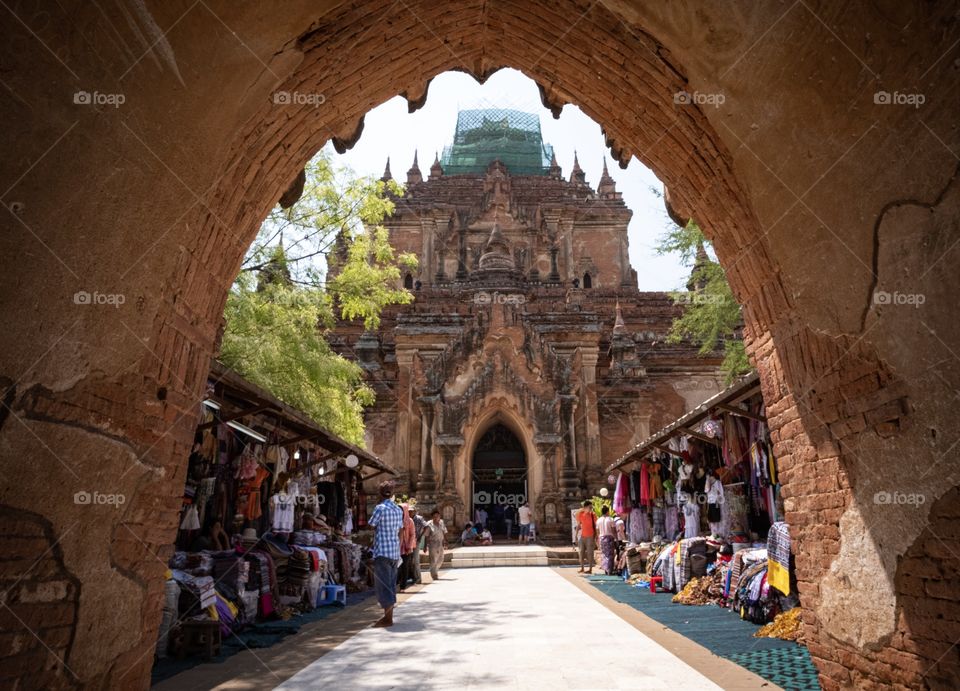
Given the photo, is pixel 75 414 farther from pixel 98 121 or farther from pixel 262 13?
pixel 262 13

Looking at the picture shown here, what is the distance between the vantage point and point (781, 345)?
185 inches

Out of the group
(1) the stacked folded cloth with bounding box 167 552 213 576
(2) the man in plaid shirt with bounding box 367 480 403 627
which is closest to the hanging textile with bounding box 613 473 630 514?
(2) the man in plaid shirt with bounding box 367 480 403 627

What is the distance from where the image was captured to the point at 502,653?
248 inches

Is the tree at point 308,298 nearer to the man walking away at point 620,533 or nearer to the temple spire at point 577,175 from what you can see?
the man walking away at point 620,533

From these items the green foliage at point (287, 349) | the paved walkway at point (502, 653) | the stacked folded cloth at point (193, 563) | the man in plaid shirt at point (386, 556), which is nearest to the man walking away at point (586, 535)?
the paved walkway at point (502, 653)

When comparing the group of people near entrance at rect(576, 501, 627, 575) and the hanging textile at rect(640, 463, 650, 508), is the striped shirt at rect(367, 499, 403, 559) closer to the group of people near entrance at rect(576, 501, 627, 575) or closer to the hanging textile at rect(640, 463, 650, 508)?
the hanging textile at rect(640, 463, 650, 508)

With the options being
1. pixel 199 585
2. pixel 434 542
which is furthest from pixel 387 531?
pixel 434 542

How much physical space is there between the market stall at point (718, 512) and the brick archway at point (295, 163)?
309cm

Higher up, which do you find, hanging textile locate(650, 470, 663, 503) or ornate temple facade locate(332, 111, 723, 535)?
ornate temple facade locate(332, 111, 723, 535)

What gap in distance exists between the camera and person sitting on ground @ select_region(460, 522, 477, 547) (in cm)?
1828

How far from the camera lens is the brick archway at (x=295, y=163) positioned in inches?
124

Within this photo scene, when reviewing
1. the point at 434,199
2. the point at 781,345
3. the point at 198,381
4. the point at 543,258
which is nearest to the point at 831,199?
the point at 781,345

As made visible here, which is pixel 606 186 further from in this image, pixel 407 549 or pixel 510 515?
pixel 407 549

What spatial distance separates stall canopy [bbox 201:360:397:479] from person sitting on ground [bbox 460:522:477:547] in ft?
22.8
